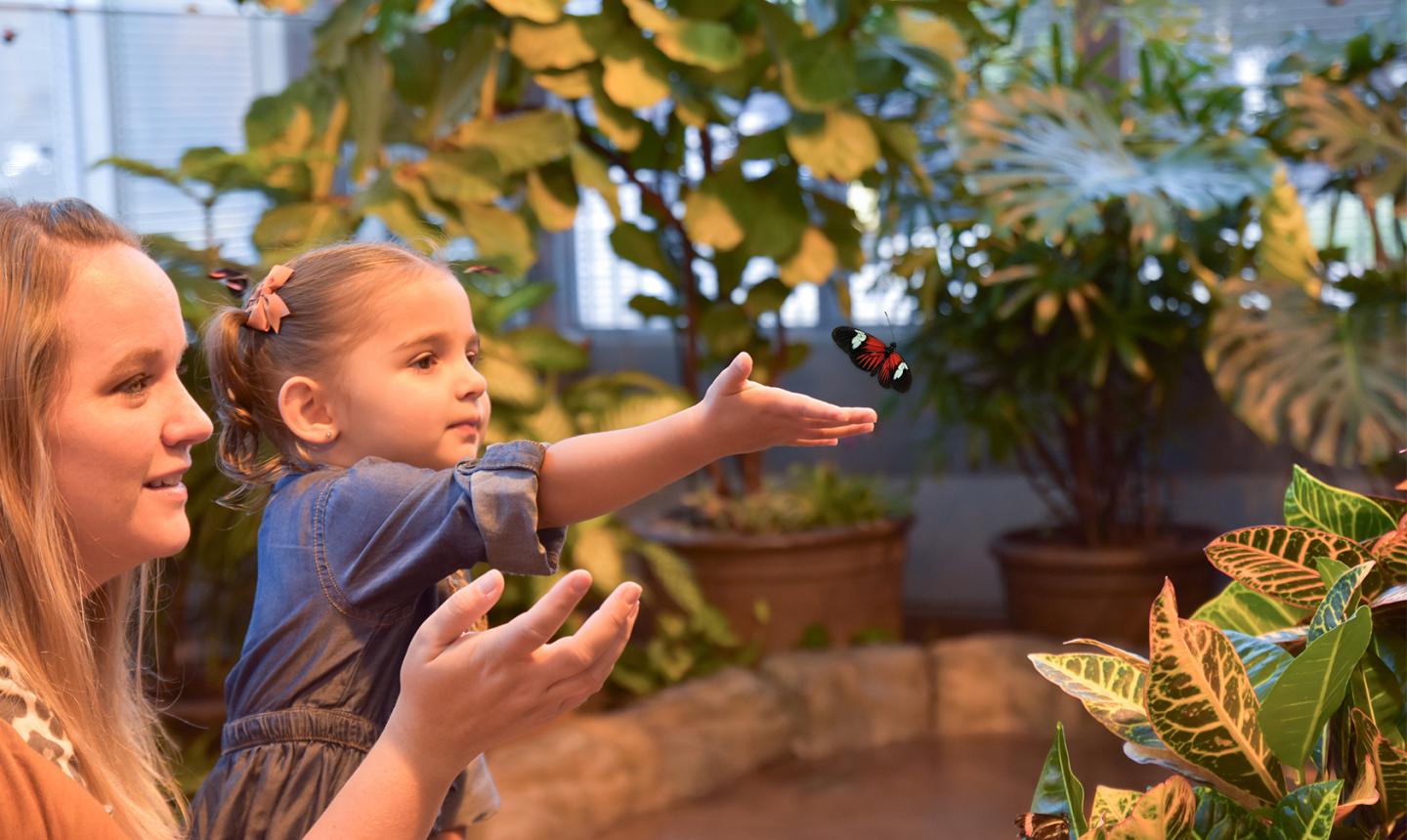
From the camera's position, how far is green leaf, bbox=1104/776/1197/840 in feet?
2.40

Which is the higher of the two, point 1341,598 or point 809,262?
point 809,262

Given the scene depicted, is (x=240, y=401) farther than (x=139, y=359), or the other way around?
(x=240, y=401)

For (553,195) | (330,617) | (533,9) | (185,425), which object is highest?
(533,9)

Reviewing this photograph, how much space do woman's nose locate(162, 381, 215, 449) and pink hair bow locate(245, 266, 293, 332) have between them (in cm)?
28

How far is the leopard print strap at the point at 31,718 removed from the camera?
908mm

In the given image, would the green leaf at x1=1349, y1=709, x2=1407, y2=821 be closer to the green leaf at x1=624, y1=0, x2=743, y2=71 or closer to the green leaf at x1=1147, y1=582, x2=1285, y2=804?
the green leaf at x1=1147, y1=582, x2=1285, y2=804

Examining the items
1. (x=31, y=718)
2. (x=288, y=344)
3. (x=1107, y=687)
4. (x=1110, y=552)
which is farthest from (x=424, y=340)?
(x=1110, y=552)

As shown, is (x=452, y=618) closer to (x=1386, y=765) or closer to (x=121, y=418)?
(x=121, y=418)

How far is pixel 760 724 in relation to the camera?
3.38 metres

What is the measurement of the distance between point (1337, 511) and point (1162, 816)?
314mm

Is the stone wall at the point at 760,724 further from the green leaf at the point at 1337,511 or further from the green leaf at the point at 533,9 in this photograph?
the green leaf at the point at 1337,511

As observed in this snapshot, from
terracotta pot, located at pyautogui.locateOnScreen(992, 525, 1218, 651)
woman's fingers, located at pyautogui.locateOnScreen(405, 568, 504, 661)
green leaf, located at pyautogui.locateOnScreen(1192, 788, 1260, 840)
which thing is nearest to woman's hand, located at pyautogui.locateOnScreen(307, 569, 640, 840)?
woman's fingers, located at pyautogui.locateOnScreen(405, 568, 504, 661)

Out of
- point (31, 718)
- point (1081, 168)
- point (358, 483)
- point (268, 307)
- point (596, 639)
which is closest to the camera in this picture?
point (596, 639)

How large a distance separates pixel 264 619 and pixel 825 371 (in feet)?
11.5
